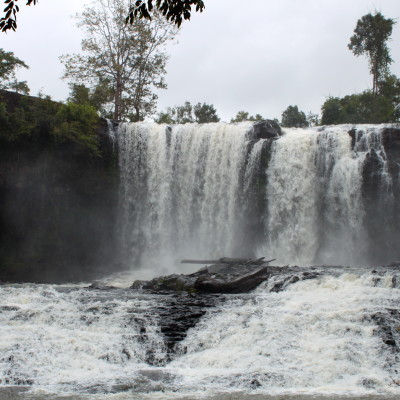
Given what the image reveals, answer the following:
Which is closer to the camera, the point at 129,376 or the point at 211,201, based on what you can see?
the point at 129,376

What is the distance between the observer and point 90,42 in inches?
1412

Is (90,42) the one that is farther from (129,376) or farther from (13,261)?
(129,376)

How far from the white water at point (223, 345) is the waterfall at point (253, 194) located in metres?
8.43

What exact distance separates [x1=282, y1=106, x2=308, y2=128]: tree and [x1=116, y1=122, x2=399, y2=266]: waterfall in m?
30.5

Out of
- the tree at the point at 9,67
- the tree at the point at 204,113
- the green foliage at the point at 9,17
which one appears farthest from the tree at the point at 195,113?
the green foliage at the point at 9,17

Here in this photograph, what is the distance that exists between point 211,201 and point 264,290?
1032cm

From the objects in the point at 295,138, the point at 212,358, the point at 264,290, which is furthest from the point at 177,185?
the point at 212,358

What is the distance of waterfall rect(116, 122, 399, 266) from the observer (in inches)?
845

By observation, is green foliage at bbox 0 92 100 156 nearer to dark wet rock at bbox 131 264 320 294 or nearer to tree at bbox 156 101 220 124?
dark wet rock at bbox 131 264 320 294

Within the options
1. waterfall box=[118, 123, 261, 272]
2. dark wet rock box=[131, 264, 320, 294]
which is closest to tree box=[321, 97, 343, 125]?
waterfall box=[118, 123, 261, 272]

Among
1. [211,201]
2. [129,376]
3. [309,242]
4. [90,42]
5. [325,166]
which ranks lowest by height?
[129,376]

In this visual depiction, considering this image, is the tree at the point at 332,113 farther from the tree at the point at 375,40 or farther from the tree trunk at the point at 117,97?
the tree trunk at the point at 117,97

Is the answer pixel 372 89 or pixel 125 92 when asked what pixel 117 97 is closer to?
pixel 125 92

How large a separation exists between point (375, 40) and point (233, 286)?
3509 centimetres
